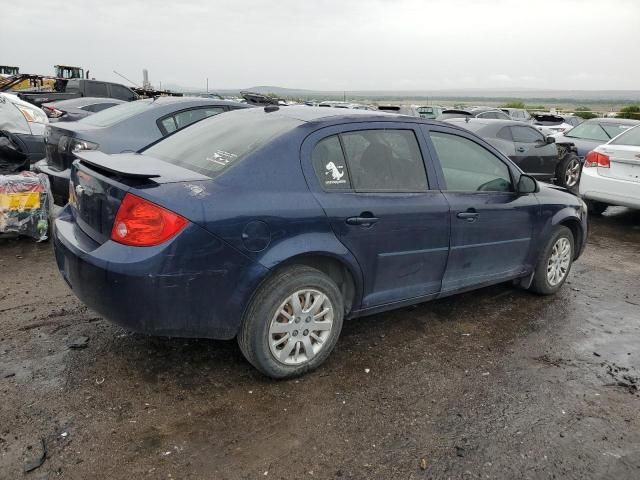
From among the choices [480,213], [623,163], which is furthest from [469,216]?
[623,163]

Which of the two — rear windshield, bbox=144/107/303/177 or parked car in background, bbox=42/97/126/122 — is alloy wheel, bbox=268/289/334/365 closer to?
rear windshield, bbox=144/107/303/177

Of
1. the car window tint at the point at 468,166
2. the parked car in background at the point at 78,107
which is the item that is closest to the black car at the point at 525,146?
the car window tint at the point at 468,166

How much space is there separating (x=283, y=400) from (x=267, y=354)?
0.28 meters

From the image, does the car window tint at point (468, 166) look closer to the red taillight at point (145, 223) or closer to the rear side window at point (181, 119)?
the red taillight at point (145, 223)

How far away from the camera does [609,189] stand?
26.1 feet

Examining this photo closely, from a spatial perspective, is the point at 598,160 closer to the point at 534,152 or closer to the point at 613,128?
the point at 534,152

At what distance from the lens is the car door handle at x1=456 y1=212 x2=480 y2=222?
3.95m

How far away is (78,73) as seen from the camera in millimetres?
30375

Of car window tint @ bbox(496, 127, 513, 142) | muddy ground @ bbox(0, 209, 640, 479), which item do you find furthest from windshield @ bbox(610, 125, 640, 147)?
muddy ground @ bbox(0, 209, 640, 479)

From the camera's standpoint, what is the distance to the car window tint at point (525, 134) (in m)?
10.1

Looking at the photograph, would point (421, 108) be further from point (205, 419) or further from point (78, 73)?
point (205, 419)

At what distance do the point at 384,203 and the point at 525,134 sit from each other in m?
7.88

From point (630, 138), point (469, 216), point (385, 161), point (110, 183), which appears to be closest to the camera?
point (110, 183)

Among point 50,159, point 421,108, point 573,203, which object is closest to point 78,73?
point 421,108
